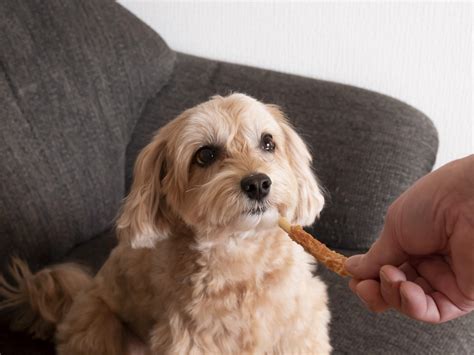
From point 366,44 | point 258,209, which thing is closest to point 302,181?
point 258,209

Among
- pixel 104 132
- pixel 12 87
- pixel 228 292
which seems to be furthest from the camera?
pixel 104 132

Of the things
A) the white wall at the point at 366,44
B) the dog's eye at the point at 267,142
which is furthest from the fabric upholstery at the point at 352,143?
the dog's eye at the point at 267,142

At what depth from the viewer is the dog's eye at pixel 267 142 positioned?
1254mm

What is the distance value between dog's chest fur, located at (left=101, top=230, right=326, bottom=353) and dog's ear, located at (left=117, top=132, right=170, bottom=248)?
62 mm

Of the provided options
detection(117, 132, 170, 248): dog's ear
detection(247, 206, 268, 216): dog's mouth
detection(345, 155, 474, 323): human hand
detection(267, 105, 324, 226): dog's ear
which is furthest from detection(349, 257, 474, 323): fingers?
detection(117, 132, 170, 248): dog's ear

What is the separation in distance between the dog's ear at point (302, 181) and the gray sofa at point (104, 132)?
0.98 ft

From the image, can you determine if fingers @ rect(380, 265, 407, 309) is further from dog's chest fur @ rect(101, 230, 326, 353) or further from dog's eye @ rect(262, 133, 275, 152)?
dog's eye @ rect(262, 133, 275, 152)

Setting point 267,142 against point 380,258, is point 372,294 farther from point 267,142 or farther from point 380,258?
point 267,142

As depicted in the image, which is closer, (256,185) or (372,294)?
(372,294)

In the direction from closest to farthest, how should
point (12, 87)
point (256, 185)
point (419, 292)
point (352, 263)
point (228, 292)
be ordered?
point (419, 292), point (352, 263), point (256, 185), point (228, 292), point (12, 87)

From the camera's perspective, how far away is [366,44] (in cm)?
179

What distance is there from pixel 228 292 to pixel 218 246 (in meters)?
0.10

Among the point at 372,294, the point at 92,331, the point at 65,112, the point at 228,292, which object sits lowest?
the point at 92,331

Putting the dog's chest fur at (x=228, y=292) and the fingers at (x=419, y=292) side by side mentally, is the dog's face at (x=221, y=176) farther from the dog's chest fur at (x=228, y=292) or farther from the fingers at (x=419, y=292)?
the fingers at (x=419, y=292)
